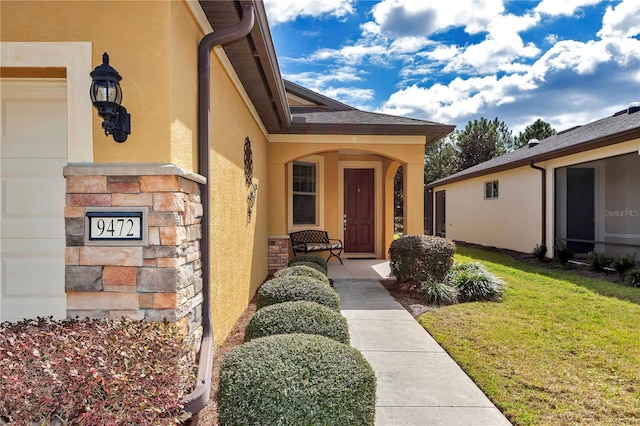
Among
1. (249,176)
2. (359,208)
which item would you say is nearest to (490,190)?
(359,208)

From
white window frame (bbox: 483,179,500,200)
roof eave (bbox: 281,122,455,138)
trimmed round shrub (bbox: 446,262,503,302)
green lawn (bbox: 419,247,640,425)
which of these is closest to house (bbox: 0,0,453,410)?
green lawn (bbox: 419,247,640,425)

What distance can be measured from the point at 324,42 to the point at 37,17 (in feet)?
28.4

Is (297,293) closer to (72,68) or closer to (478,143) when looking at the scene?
(72,68)

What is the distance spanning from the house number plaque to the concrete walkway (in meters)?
2.10

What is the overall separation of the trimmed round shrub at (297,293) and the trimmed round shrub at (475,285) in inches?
130

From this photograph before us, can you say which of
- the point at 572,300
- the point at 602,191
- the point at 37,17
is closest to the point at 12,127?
the point at 37,17

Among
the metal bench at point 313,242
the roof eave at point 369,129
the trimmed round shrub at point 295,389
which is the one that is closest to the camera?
the trimmed round shrub at point 295,389

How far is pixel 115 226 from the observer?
2.42m

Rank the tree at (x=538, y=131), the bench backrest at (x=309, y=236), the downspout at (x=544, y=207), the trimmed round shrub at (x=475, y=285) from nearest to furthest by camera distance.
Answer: the trimmed round shrub at (x=475, y=285), the bench backrest at (x=309, y=236), the downspout at (x=544, y=207), the tree at (x=538, y=131)

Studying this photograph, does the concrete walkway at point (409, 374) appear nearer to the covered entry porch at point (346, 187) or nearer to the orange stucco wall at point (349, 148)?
the orange stucco wall at point (349, 148)

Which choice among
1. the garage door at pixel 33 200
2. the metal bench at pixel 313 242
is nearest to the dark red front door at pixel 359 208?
the metal bench at pixel 313 242

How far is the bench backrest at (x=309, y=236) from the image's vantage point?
29.1 feet

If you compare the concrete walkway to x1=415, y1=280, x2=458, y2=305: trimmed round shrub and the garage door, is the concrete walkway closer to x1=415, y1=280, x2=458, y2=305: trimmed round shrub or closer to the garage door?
x1=415, y1=280, x2=458, y2=305: trimmed round shrub

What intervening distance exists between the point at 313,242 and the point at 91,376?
24.9 feet
